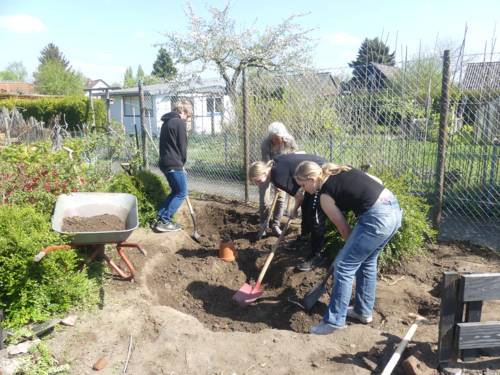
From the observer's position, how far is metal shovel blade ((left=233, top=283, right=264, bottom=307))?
4312 millimetres

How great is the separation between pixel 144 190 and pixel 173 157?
70 centimetres

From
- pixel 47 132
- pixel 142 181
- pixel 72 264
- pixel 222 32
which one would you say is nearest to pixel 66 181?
pixel 142 181

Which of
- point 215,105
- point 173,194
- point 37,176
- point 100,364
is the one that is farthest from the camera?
point 215,105

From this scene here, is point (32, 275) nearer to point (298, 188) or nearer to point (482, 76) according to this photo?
point (298, 188)

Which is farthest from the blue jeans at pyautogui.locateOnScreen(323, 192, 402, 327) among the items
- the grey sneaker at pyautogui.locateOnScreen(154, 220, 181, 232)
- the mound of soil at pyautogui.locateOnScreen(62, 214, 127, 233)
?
the grey sneaker at pyautogui.locateOnScreen(154, 220, 181, 232)

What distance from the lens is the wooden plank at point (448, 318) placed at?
272cm

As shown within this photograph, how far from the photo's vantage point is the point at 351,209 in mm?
3344

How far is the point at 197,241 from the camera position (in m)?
5.81

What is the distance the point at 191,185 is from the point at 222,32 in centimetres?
949

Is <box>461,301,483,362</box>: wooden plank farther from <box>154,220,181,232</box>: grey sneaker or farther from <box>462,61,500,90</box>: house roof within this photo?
<box>154,220,181,232</box>: grey sneaker

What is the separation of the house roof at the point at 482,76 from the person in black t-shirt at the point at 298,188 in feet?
7.24

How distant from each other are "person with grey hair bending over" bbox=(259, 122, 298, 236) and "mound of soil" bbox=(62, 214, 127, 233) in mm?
1868

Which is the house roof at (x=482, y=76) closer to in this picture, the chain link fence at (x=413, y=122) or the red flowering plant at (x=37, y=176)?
the chain link fence at (x=413, y=122)

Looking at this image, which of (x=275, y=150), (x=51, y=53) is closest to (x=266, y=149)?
(x=275, y=150)
